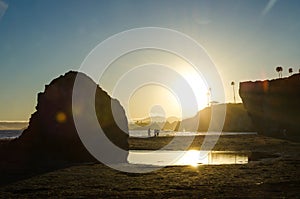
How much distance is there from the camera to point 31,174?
33438mm

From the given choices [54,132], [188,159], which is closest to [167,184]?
[188,159]

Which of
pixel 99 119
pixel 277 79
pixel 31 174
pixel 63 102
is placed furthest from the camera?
pixel 277 79

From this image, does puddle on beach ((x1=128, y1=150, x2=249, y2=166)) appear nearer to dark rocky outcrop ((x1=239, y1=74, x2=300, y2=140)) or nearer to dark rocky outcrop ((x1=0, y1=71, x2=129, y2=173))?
dark rocky outcrop ((x1=0, y1=71, x2=129, y2=173))

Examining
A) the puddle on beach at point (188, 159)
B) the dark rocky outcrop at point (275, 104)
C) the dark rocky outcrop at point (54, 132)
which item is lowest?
the puddle on beach at point (188, 159)

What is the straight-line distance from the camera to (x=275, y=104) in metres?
112

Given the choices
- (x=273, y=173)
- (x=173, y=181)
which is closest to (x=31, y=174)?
(x=173, y=181)

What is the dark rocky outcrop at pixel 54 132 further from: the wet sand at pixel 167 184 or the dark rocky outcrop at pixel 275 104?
the dark rocky outcrop at pixel 275 104

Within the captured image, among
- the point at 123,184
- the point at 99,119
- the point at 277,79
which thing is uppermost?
the point at 277,79

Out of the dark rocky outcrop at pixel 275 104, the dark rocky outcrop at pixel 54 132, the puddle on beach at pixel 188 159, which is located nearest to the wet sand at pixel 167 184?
the puddle on beach at pixel 188 159

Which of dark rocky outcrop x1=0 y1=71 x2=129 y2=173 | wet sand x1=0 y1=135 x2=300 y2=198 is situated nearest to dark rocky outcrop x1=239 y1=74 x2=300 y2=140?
dark rocky outcrop x1=0 y1=71 x2=129 y2=173

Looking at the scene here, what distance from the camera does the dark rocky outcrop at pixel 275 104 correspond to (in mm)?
105188

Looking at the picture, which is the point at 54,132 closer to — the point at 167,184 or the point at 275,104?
the point at 167,184

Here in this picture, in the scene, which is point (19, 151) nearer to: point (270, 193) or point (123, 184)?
point (123, 184)

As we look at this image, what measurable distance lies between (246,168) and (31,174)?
61.2ft
